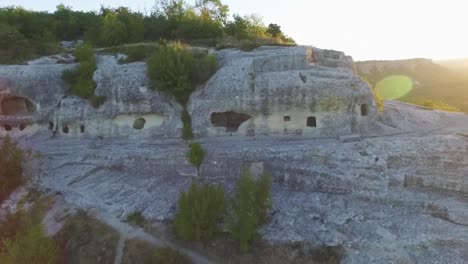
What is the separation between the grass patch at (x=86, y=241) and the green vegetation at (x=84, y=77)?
9.47 meters

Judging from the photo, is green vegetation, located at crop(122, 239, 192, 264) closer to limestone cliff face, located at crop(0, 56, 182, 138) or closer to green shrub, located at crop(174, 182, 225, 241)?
green shrub, located at crop(174, 182, 225, 241)

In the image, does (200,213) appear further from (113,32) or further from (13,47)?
(113,32)

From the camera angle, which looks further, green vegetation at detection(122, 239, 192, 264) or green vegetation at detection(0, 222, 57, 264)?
green vegetation at detection(122, 239, 192, 264)

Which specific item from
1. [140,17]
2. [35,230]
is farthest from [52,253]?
[140,17]

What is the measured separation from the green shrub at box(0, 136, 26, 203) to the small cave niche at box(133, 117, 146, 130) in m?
6.68

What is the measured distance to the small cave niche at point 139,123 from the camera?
26.5 meters

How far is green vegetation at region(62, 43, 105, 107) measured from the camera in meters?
27.1

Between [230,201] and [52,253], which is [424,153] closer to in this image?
[230,201]

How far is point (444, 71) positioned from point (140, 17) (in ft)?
254

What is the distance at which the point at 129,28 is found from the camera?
3741 cm

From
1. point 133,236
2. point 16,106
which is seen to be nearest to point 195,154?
point 133,236

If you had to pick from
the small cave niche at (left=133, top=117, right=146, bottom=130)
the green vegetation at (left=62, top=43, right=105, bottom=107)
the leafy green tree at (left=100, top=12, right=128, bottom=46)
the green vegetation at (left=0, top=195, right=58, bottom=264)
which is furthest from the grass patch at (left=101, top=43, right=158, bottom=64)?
the green vegetation at (left=0, top=195, right=58, bottom=264)

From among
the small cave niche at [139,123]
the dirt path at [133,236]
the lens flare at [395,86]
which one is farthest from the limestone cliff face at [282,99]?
the lens flare at [395,86]

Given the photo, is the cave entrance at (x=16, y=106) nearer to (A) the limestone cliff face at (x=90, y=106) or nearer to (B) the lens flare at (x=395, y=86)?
(A) the limestone cliff face at (x=90, y=106)
